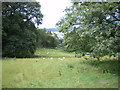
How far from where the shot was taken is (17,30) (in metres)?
13.4

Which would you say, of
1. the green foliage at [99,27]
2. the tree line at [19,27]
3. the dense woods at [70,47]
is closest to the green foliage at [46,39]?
the dense woods at [70,47]

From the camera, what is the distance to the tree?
41.0 ft

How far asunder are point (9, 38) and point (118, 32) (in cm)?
1002

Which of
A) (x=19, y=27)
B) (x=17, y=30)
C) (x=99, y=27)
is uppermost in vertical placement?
(x=19, y=27)

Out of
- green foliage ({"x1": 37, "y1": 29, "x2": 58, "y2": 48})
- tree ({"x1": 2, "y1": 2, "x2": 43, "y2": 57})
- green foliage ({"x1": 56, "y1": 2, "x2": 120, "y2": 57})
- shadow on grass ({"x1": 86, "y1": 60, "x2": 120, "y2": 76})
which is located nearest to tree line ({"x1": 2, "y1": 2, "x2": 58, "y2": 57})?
tree ({"x1": 2, "y1": 2, "x2": 43, "y2": 57})

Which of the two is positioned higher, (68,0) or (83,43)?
(68,0)

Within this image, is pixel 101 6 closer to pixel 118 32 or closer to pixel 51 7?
pixel 118 32

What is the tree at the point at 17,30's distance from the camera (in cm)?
1251

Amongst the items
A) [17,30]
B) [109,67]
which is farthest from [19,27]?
[109,67]

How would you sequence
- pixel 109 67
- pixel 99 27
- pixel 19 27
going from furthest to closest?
pixel 19 27
pixel 109 67
pixel 99 27

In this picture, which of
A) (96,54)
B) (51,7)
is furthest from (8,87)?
(51,7)

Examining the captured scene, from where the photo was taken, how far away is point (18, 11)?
43.3 ft

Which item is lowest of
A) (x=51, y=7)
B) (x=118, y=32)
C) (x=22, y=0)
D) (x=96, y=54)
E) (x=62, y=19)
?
(x=96, y=54)

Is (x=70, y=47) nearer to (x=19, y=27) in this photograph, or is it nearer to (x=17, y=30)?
(x=19, y=27)
